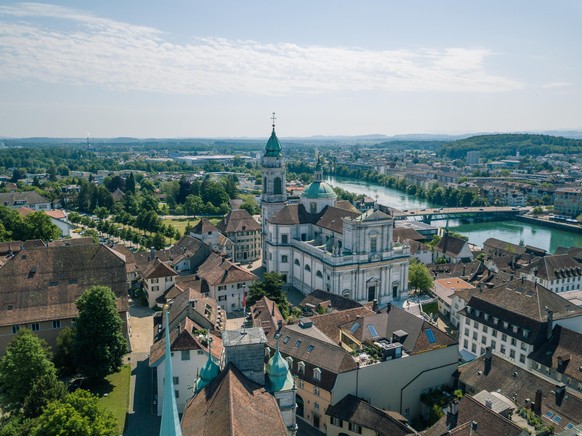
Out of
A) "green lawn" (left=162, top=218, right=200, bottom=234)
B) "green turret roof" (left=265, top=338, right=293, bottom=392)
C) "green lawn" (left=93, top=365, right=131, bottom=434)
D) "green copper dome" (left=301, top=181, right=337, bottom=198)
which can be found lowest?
"green lawn" (left=162, top=218, right=200, bottom=234)

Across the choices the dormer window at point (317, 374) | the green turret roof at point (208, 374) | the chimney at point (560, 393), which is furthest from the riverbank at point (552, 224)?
the green turret roof at point (208, 374)

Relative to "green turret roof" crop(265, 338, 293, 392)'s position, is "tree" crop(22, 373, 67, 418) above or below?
below

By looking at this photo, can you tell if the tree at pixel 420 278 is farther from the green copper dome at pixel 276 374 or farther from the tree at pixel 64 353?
the tree at pixel 64 353

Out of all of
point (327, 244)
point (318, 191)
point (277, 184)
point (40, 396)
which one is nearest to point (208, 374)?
point (40, 396)

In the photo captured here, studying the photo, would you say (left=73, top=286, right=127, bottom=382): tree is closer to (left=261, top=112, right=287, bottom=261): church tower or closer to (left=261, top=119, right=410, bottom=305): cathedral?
(left=261, top=119, right=410, bottom=305): cathedral

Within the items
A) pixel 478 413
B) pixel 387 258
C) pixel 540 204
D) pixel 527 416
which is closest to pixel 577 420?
pixel 527 416

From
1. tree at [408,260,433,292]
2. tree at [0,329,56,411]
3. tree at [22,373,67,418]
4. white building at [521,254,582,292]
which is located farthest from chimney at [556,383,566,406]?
white building at [521,254,582,292]

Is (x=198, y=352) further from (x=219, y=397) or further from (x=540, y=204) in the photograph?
(x=540, y=204)
